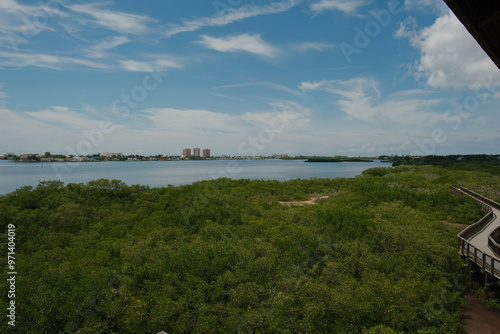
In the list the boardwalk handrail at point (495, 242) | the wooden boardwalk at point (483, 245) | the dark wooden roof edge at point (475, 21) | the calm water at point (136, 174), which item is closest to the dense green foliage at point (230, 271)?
the wooden boardwalk at point (483, 245)

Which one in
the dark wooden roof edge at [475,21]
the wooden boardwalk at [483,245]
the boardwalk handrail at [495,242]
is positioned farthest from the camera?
the boardwalk handrail at [495,242]

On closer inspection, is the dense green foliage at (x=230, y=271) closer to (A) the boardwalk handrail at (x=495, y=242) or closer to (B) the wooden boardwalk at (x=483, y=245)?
(B) the wooden boardwalk at (x=483, y=245)

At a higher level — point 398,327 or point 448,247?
point 448,247

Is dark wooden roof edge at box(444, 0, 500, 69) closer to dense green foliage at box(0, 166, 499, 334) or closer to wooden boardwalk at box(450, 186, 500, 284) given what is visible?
dense green foliage at box(0, 166, 499, 334)

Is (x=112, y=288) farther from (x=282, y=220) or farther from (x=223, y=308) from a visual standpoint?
(x=282, y=220)

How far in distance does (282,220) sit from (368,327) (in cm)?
1129

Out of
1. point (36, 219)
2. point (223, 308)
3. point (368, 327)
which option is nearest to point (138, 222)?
point (36, 219)

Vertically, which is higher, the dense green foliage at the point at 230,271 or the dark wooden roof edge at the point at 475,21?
the dark wooden roof edge at the point at 475,21

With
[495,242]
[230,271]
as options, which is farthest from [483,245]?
[230,271]

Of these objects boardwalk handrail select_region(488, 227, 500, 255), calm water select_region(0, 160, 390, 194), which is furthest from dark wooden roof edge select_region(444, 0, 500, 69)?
calm water select_region(0, 160, 390, 194)

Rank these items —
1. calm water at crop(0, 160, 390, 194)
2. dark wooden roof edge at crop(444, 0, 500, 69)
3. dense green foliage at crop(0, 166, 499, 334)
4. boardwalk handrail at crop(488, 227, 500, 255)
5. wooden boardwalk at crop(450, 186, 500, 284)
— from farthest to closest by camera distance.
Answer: calm water at crop(0, 160, 390, 194)
boardwalk handrail at crop(488, 227, 500, 255)
wooden boardwalk at crop(450, 186, 500, 284)
dense green foliage at crop(0, 166, 499, 334)
dark wooden roof edge at crop(444, 0, 500, 69)

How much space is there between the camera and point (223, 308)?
400 inches

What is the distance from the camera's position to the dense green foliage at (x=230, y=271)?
9.50 meters

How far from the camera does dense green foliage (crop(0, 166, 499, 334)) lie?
31.2 feet
